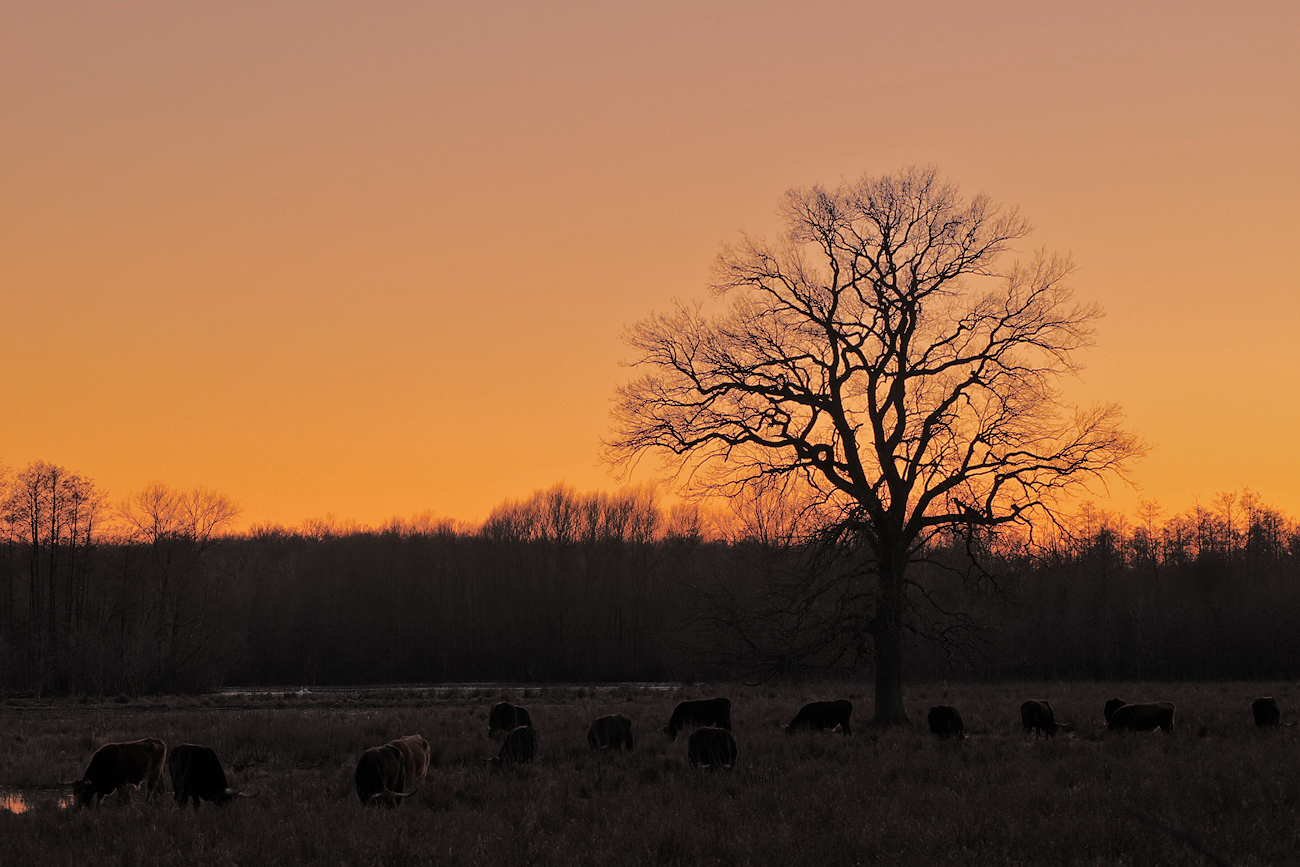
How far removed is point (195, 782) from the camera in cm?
1552

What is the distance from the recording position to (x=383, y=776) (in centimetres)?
1548

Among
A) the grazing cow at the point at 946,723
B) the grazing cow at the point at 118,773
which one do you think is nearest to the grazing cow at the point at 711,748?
the grazing cow at the point at 946,723

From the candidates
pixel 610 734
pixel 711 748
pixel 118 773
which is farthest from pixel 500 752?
pixel 118 773

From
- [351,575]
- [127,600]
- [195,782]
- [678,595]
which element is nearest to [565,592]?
[678,595]

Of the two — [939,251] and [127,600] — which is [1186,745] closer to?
[939,251]

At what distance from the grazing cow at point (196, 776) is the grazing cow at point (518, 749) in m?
4.84

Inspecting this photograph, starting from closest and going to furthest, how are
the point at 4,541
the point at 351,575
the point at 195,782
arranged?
the point at 195,782 < the point at 4,541 < the point at 351,575

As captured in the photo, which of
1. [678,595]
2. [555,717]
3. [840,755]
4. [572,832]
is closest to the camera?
[572,832]

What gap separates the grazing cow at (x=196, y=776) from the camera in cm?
1544

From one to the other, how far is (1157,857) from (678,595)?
68.4 m

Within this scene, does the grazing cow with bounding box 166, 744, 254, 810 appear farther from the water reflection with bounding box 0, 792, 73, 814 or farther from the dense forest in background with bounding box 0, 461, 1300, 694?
the dense forest in background with bounding box 0, 461, 1300, 694

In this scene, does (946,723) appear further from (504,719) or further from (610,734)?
(504,719)

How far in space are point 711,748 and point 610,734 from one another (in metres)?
3.54

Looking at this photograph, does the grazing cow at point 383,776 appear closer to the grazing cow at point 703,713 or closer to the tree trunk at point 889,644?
the grazing cow at point 703,713
